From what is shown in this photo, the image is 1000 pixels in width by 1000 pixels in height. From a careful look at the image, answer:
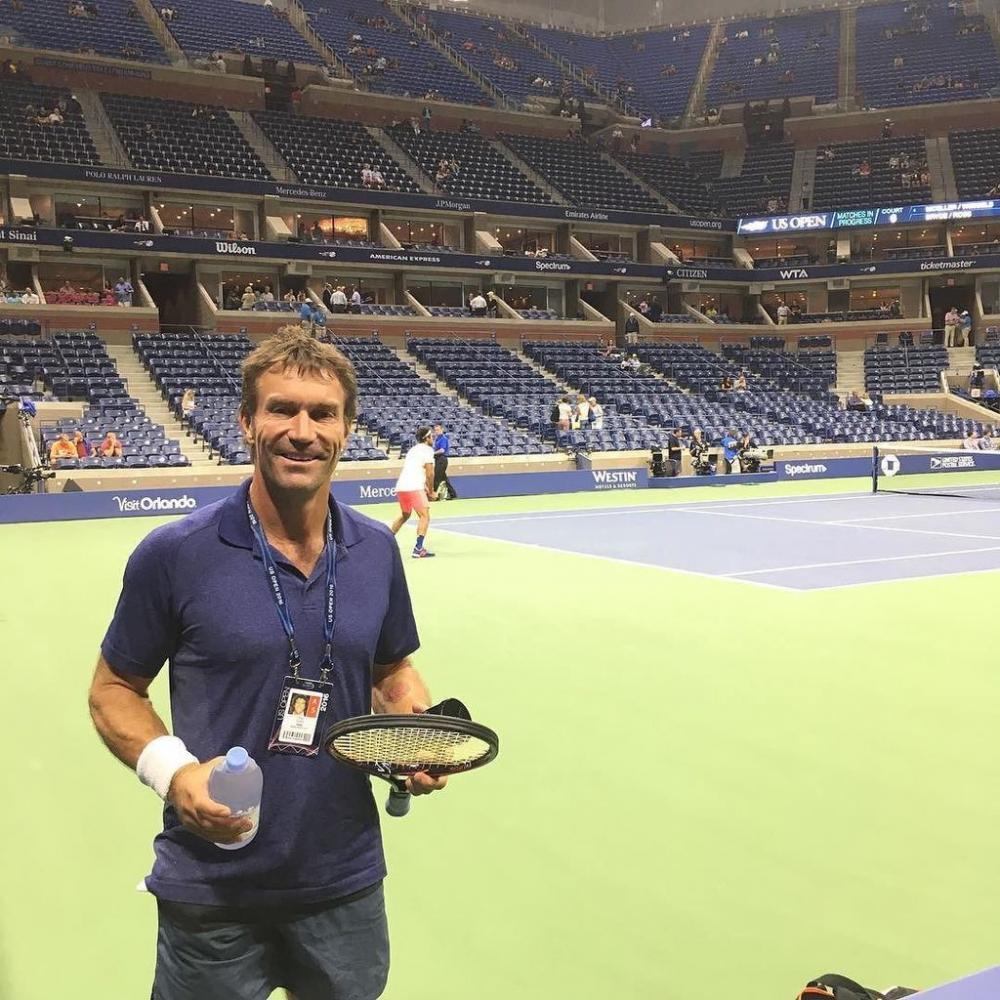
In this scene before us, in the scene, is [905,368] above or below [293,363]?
above

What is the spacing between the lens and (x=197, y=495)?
79.1 ft

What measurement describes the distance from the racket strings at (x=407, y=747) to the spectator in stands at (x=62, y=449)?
2464 cm

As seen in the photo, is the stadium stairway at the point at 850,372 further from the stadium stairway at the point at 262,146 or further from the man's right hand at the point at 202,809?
the man's right hand at the point at 202,809

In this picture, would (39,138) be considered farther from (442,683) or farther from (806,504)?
(442,683)

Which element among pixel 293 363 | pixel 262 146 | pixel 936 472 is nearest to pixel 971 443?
pixel 936 472

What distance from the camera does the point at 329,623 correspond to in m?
2.53

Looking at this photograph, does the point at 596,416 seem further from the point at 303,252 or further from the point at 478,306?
the point at 303,252

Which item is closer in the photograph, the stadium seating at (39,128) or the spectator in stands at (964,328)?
the stadium seating at (39,128)

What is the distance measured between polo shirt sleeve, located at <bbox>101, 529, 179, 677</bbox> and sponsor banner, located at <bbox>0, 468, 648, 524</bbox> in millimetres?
18422

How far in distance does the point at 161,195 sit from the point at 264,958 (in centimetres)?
4205

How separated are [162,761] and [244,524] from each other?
568mm

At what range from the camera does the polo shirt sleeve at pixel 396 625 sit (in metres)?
2.82

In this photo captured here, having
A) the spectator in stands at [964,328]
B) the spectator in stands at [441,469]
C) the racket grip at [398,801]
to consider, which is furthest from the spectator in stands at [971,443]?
the racket grip at [398,801]

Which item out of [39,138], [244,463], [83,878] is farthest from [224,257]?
[83,878]
